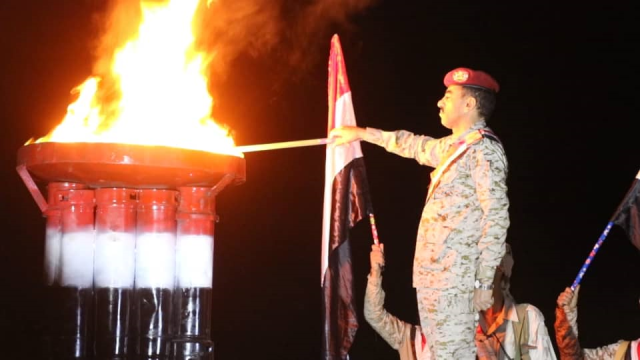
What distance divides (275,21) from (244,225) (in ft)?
4.36

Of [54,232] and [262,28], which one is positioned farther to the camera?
[262,28]

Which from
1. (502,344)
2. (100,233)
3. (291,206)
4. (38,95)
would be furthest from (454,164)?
(38,95)

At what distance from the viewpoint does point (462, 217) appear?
3469mm

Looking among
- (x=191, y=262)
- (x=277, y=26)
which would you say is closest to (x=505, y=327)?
(x=191, y=262)

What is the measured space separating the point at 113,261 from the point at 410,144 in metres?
1.37

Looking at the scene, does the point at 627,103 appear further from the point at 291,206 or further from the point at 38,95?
the point at 38,95

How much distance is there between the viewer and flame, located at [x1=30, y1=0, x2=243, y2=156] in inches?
169

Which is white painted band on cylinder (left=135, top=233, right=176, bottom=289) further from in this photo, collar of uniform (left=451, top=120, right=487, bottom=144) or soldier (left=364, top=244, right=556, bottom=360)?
collar of uniform (left=451, top=120, right=487, bottom=144)

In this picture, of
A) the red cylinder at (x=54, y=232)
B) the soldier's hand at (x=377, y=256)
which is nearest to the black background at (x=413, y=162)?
the soldier's hand at (x=377, y=256)

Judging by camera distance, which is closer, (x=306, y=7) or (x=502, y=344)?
(x=502, y=344)

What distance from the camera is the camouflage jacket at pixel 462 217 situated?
3.35 m

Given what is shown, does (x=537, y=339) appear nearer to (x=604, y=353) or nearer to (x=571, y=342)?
(x=571, y=342)

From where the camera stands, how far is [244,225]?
18.7ft

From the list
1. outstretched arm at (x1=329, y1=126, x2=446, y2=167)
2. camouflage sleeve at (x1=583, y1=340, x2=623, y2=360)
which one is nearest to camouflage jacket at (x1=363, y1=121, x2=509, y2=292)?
outstretched arm at (x1=329, y1=126, x2=446, y2=167)
